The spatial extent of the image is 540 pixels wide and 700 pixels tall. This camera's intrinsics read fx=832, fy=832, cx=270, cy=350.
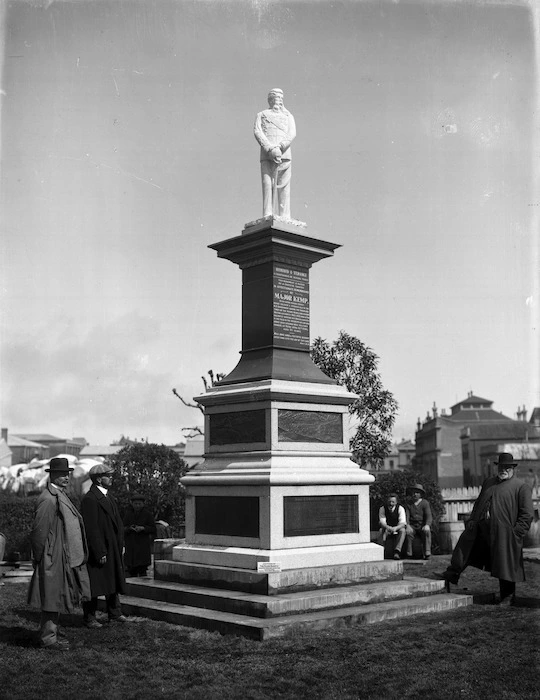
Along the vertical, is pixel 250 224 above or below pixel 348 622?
above

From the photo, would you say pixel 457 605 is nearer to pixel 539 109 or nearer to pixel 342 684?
pixel 342 684

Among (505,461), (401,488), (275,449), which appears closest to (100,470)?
(275,449)

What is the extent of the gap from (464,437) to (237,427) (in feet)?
330

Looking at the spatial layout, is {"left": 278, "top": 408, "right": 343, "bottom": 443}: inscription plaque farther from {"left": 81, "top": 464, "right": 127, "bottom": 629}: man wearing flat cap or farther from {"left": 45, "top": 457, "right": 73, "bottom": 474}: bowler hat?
{"left": 45, "top": 457, "right": 73, "bottom": 474}: bowler hat

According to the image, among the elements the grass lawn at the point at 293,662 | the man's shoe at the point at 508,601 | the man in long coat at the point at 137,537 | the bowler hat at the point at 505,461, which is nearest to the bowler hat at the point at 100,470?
the grass lawn at the point at 293,662

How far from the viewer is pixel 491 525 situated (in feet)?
31.4

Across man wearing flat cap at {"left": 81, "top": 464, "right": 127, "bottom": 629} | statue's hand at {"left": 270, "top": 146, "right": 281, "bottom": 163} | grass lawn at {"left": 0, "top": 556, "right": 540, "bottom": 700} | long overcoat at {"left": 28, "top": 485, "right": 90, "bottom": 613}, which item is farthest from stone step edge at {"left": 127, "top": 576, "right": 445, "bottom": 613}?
statue's hand at {"left": 270, "top": 146, "right": 281, "bottom": 163}

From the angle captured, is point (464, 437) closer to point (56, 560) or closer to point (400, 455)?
point (400, 455)

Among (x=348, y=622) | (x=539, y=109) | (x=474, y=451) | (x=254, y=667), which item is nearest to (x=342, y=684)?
(x=254, y=667)

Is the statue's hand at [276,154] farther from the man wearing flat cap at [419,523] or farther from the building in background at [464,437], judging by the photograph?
the building in background at [464,437]

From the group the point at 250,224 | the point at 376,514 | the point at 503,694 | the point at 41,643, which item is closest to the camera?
the point at 503,694

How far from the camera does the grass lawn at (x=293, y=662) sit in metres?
6.12

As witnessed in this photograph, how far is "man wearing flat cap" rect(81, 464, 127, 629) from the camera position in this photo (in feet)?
28.1

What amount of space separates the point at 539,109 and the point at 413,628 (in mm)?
5582
